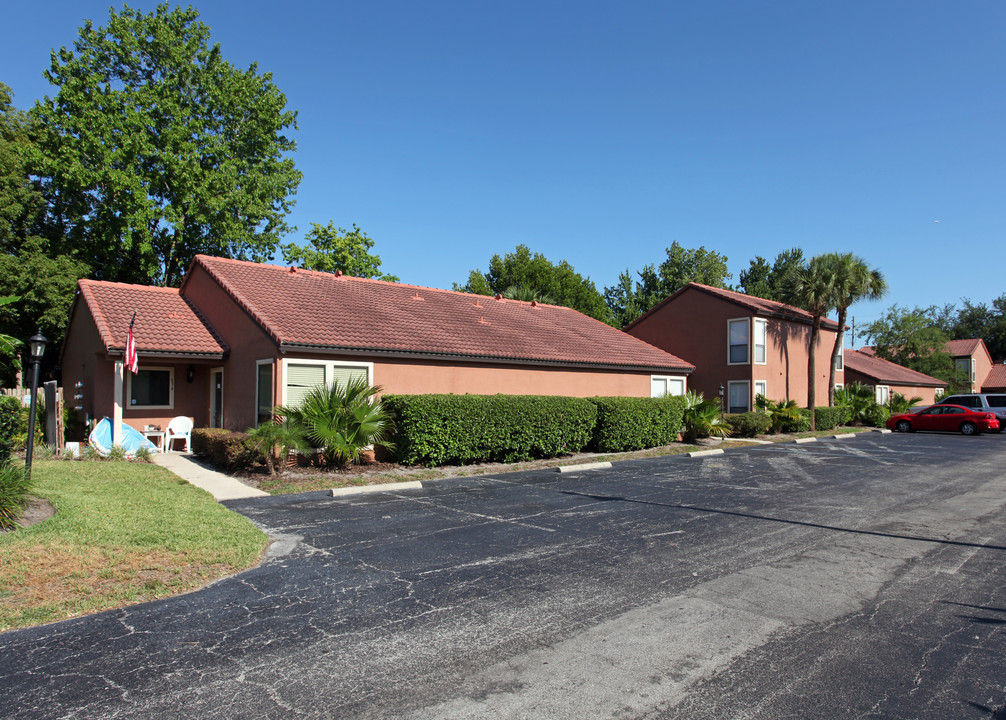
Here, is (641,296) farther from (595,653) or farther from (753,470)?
(595,653)

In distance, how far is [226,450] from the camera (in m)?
13.4

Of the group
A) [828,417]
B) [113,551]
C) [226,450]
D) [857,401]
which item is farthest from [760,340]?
[113,551]

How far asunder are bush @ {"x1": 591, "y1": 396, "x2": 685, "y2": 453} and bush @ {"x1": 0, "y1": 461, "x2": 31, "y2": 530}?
13.6 meters

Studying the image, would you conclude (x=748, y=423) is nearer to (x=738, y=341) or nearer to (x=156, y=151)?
(x=738, y=341)

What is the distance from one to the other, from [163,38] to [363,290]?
20164 mm

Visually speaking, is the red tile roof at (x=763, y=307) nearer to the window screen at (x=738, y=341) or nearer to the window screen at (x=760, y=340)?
the window screen at (x=760, y=340)

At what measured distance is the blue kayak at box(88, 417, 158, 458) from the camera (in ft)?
50.7

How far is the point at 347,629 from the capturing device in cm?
500

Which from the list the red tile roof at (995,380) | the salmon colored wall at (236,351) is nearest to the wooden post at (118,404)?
the salmon colored wall at (236,351)

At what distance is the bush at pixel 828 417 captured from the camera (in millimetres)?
30516

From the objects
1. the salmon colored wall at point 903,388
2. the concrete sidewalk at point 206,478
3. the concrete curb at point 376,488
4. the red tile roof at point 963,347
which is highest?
the red tile roof at point 963,347

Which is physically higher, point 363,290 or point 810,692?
point 363,290

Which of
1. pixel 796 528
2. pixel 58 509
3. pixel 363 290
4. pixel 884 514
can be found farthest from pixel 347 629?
pixel 363 290

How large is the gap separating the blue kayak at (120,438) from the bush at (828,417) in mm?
28218
